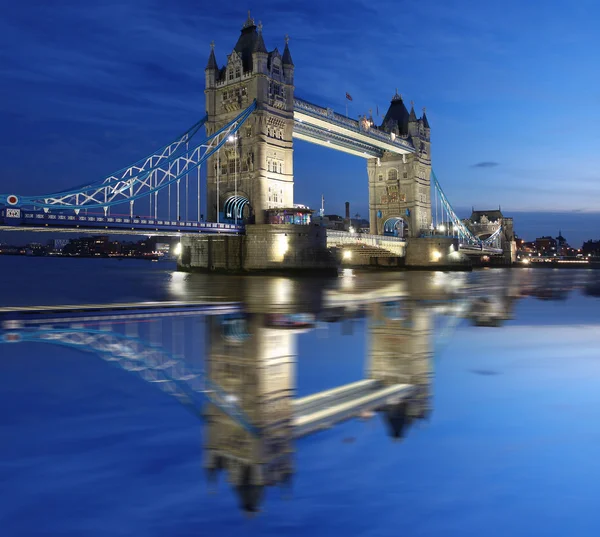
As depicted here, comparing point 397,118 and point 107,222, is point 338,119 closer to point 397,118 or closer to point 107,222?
point 397,118

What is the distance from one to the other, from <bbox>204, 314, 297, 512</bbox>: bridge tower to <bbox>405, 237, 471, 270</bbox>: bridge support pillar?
66.6m

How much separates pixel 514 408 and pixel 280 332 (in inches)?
246

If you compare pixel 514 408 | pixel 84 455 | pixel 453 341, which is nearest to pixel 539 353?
pixel 453 341

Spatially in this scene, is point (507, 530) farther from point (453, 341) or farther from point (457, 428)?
point (453, 341)

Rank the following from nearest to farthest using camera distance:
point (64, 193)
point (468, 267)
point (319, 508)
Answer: point (319, 508)
point (64, 193)
point (468, 267)

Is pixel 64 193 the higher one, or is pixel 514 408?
pixel 64 193

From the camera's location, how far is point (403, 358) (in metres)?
7.63

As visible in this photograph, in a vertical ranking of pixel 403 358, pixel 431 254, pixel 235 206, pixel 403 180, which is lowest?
pixel 403 358

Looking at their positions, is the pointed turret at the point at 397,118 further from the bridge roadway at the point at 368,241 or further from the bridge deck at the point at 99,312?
the bridge deck at the point at 99,312

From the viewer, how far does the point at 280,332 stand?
1082 centimetres

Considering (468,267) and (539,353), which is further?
(468,267)

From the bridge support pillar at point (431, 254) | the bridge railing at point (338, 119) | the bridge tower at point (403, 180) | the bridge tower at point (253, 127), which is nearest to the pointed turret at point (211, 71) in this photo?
the bridge tower at point (253, 127)

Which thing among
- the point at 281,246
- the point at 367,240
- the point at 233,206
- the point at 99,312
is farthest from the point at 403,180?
the point at 99,312

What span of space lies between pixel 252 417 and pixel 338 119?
56.5 meters
